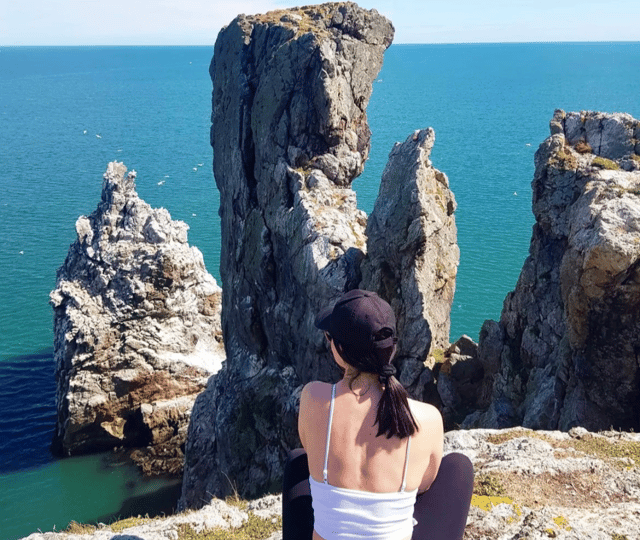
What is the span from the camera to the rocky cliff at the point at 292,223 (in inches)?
955

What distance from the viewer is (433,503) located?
7.88 meters

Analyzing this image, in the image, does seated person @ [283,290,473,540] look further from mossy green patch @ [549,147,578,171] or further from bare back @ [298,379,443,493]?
mossy green patch @ [549,147,578,171]

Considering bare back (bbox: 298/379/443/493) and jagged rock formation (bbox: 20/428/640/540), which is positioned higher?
bare back (bbox: 298/379/443/493)

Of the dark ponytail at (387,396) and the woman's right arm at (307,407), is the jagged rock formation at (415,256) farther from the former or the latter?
the dark ponytail at (387,396)

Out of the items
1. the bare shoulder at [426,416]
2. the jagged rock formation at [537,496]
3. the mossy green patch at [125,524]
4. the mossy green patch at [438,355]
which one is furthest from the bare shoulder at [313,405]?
the mossy green patch at [438,355]

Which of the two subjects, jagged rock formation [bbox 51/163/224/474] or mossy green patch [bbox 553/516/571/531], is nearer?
mossy green patch [bbox 553/516/571/531]

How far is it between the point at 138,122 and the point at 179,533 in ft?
491

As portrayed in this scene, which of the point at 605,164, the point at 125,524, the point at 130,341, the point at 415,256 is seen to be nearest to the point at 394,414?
the point at 125,524

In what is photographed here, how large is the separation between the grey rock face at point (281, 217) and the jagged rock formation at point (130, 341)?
8154 millimetres

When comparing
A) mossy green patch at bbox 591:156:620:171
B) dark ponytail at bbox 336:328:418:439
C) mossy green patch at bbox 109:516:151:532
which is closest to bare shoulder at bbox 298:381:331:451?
dark ponytail at bbox 336:328:418:439

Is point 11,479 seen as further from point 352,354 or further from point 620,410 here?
point 352,354

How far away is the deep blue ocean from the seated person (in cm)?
3367

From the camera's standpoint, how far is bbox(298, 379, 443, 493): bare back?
7055 mm

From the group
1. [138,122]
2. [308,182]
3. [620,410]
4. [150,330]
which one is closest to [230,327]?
[150,330]
